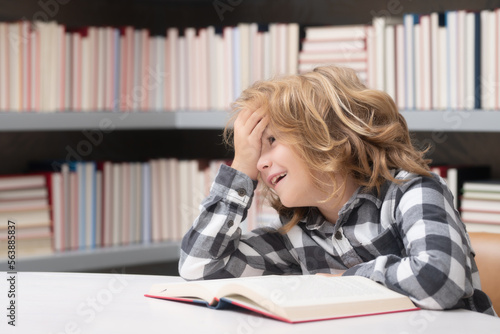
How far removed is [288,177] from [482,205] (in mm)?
837

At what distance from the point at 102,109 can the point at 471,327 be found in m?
1.71

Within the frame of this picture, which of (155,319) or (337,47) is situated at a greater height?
(337,47)

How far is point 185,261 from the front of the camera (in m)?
1.24

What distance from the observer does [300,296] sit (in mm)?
887

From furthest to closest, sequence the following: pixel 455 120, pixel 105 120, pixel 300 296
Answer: pixel 105 120, pixel 455 120, pixel 300 296

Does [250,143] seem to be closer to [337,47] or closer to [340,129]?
[340,129]

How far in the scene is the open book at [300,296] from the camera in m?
0.86

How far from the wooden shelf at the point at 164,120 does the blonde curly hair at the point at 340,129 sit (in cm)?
64

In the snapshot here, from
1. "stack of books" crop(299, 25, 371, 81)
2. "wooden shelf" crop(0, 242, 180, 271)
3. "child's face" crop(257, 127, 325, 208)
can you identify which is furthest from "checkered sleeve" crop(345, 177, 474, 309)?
"wooden shelf" crop(0, 242, 180, 271)

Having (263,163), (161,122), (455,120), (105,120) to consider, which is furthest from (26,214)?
(455,120)

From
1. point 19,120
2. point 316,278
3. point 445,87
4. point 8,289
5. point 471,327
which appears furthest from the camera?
point 19,120

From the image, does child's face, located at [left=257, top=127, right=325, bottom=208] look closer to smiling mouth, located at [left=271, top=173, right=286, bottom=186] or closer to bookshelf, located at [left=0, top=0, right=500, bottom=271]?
smiling mouth, located at [left=271, top=173, right=286, bottom=186]

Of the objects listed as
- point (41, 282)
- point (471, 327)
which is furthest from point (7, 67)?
point (471, 327)

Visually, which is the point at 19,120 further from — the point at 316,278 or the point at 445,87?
the point at 316,278
